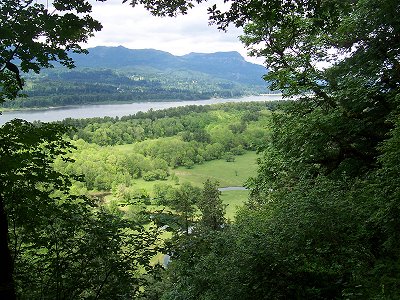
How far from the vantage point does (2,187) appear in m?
5.01

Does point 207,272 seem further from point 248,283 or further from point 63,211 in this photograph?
point 63,211

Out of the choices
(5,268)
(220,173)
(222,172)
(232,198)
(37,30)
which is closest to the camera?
(5,268)

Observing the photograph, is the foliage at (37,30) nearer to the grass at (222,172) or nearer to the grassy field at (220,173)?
the grassy field at (220,173)

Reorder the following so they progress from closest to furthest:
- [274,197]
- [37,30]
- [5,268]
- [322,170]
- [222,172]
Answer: [5,268], [37,30], [322,170], [274,197], [222,172]

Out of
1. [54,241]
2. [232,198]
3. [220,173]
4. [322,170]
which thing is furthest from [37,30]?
[220,173]

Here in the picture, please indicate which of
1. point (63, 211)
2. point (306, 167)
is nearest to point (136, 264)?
point (63, 211)

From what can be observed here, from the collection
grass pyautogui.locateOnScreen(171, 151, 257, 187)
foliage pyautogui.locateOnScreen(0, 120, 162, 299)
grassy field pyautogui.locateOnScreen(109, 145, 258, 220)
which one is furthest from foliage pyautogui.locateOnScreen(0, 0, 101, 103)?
grass pyautogui.locateOnScreen(171, 151, 257, 187)

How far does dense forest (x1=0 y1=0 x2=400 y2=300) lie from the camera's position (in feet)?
17.5

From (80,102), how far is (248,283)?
158 m

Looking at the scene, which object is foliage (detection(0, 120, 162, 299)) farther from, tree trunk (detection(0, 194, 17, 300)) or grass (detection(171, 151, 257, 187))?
grass (detection(171, 151, 257, 187))

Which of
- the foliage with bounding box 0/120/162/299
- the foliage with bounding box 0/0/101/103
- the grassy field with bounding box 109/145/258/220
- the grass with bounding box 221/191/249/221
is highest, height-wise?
the foliage with bounding box 0/0/101/103

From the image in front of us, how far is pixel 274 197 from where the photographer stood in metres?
13.1

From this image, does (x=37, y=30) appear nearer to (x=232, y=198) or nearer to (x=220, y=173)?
(x=232, y=198)

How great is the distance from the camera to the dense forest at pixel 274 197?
5340 mm
